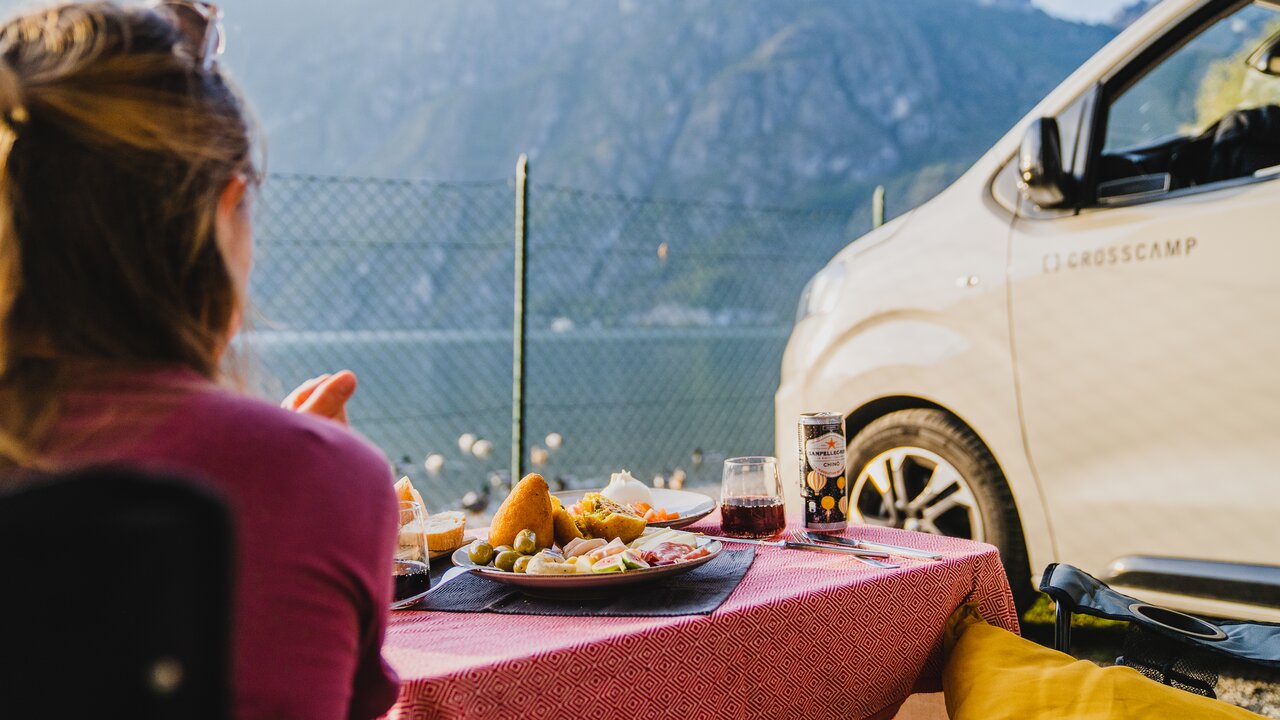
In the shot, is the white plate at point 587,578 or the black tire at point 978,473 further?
the black tire at point 978,473

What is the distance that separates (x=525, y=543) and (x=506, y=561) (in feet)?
0.24

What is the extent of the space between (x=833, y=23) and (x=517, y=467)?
123759 mm

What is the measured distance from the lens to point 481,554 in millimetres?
1521

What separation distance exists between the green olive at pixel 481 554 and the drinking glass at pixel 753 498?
53 cm

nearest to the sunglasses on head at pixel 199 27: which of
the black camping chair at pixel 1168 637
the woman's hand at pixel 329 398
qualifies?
the woman's hand at pixel 329 398

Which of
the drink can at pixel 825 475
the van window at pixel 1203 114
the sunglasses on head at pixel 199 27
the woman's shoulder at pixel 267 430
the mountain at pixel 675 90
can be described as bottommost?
the drink can at pixel 825 475

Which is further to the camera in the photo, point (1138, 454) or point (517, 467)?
point (517, 467)

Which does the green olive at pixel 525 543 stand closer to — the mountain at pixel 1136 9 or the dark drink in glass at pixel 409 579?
the dark drink in glass at pixel 409 579

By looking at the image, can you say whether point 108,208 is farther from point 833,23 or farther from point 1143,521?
point 833,23

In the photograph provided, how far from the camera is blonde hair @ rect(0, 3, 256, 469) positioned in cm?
69

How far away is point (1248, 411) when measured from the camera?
2.48 m

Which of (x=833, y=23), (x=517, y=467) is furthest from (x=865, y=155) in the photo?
(x=517, y=467)

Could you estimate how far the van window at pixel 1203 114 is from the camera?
3082mm

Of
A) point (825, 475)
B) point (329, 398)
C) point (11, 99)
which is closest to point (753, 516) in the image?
point (825, 475)
